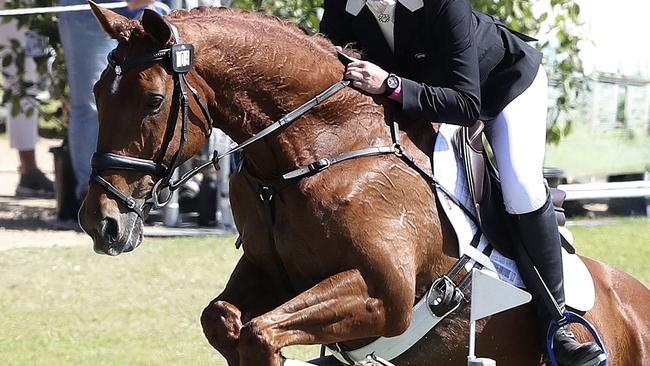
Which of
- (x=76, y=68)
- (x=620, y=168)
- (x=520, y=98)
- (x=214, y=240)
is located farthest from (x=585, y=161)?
(x=520, y=98)

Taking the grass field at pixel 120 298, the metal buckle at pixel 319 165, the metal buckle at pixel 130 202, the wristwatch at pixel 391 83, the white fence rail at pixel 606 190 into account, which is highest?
the wristwatch at pixel 391 83

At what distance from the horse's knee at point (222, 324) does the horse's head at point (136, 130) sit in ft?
1.55

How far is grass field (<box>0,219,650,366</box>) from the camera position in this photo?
21.5 ft

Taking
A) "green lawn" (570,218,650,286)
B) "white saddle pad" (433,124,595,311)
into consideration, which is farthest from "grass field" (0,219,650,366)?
"white saddle pad" (433,124,595,311)

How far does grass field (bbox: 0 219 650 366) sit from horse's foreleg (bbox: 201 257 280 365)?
2024mm

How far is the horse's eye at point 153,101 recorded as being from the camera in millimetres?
3949

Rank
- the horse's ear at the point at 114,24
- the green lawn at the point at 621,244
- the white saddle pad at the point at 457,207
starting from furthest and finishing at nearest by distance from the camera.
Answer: the green lawn at the point at 621,244
the white saddle pad at the point at 457,207
the horse's ear at the point at 114,24

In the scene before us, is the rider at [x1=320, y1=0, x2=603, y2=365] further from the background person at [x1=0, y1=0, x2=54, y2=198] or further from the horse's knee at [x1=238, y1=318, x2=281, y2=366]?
the background person at [x1=0, y1=0, x2=54, y2=198]

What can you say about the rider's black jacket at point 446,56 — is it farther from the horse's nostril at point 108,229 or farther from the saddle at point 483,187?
the horse's nostril at point 108,229

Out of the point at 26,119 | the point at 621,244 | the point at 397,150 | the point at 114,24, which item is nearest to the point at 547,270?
the point at 397,150

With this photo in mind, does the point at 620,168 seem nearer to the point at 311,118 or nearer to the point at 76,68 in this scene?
the point at 76,68

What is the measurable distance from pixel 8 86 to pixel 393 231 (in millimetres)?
7241

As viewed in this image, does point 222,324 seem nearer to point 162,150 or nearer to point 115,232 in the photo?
point 115,232

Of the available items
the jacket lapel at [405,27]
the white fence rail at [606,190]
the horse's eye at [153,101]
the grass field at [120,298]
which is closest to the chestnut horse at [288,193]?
the horse's eye at [153,101]
